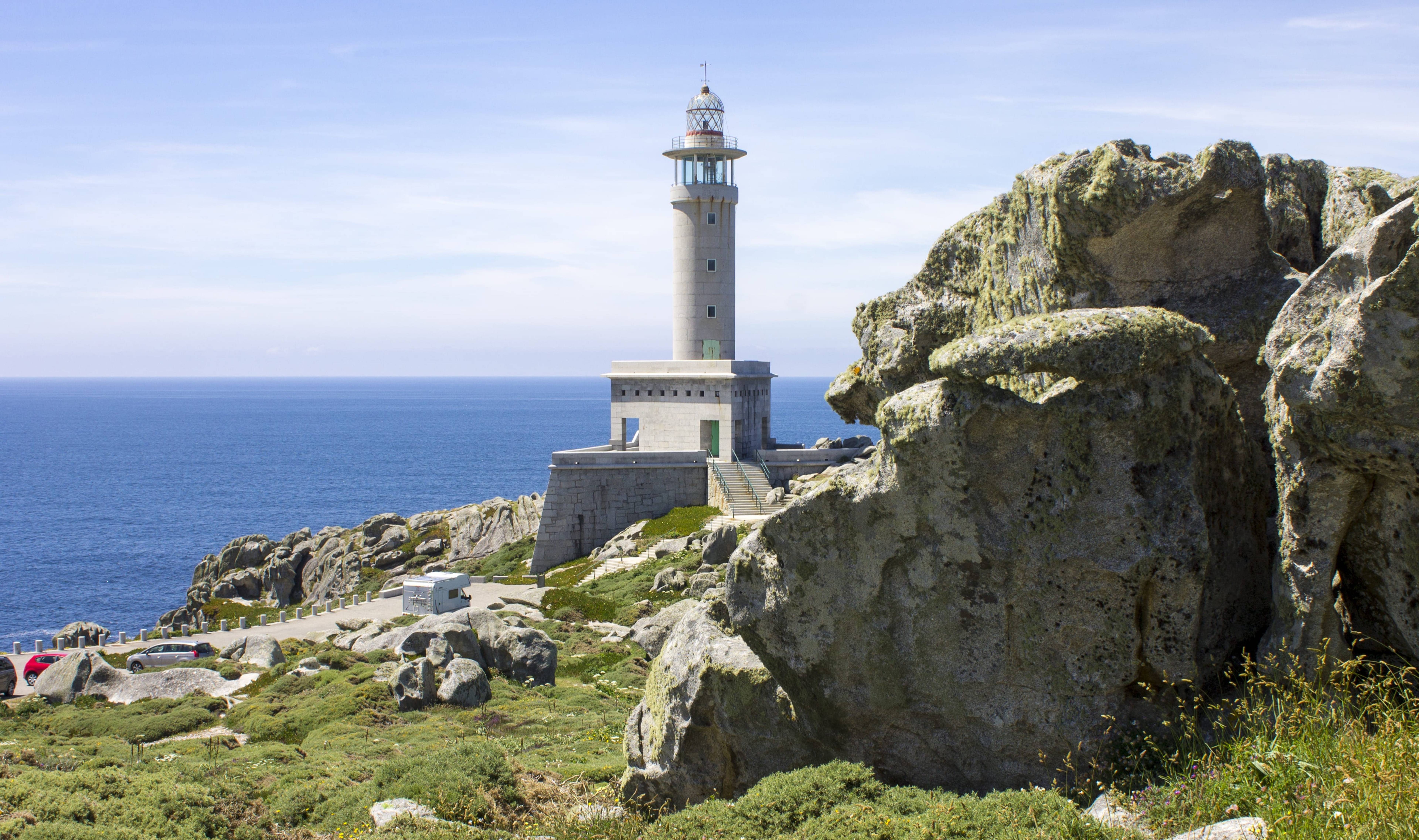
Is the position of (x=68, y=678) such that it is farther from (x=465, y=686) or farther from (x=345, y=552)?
(x=345, y=552)

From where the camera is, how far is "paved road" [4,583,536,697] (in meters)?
31.2

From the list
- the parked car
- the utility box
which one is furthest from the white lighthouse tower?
A: the parked car

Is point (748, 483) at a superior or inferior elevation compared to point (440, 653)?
superior

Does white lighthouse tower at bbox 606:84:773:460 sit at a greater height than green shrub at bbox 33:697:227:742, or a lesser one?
greater

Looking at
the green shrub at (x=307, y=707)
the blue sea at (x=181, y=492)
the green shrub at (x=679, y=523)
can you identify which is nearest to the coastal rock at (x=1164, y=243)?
the green shrub at (x=307, y=707)

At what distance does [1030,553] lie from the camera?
8781 millimetres

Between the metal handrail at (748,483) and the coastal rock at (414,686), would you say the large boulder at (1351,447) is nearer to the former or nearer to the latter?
the coastal rock at (414,686)

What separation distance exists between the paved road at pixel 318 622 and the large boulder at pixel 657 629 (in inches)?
350

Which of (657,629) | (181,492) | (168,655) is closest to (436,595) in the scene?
(168,655)

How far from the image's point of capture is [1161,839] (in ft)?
22.6

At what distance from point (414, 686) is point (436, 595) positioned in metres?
13.1

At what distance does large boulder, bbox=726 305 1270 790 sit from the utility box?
2565 centimetres

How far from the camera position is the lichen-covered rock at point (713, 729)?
36.0ft

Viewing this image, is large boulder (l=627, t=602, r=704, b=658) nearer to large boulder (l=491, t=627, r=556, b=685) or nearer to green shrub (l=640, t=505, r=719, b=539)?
large boulder (l=491, t=627, r=556, b=685)
